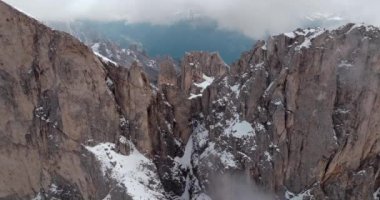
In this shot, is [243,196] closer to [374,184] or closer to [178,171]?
[178,171]

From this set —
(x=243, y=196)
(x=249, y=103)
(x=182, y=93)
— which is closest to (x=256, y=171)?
(x=243, y=196)

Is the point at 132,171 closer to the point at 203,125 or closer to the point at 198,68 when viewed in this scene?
the point at 203,125

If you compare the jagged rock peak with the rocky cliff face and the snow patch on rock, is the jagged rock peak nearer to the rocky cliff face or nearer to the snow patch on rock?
the rocky cliff face

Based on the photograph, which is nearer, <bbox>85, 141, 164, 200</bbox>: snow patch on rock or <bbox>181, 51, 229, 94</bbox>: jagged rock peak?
<bbox>85, 141, 164, 200</bbox>: snow patch on rock

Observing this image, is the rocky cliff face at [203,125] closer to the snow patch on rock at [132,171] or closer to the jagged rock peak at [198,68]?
the snow patch on rock at [132,171]

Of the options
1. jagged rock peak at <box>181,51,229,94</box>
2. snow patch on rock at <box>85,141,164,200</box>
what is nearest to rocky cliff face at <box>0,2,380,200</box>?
snow patch on rock at <box>85,141,164,200</box>

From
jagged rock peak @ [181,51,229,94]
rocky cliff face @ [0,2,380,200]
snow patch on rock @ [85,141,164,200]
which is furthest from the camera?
jagged rock peak @ [181,51,229,94]

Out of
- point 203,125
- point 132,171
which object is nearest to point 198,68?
point 203,125

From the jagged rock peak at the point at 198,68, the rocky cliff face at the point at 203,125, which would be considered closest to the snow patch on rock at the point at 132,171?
the rocky cliff face at the point at 203,125
